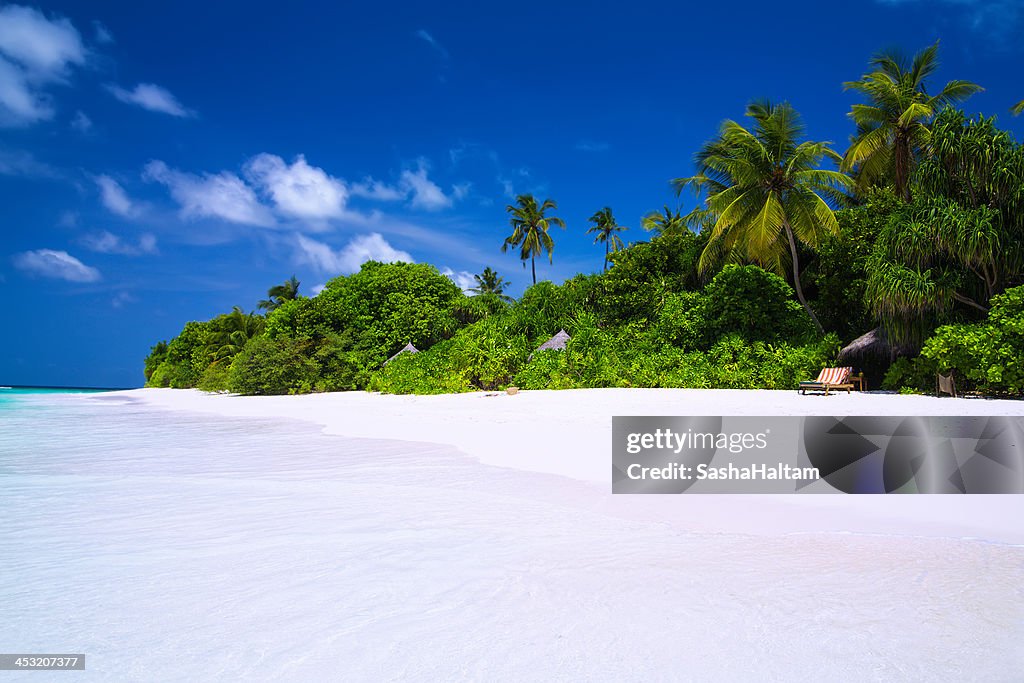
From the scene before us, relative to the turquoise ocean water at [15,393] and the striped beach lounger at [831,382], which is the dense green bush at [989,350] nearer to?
the striped beach lounger at [831,382]

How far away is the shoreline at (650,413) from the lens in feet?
13.1

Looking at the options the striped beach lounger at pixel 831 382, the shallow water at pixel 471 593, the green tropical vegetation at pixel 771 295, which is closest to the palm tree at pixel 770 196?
the green tropical vegetation at pixel 771 295

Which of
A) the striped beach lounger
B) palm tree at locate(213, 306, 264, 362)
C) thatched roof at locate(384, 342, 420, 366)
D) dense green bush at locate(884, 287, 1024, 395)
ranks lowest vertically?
the striped beach lounger

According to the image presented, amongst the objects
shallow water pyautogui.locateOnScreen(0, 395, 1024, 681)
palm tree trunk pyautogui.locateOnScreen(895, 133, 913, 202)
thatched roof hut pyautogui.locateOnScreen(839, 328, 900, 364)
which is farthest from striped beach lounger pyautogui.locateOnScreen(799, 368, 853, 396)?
palm tree trunk pyautogui.locateOnScreen(895, 133, 913, 202)

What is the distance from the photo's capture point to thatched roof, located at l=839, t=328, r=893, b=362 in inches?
510

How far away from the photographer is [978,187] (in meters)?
11.1

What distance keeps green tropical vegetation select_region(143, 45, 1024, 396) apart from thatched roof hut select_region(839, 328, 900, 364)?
4 centimetres

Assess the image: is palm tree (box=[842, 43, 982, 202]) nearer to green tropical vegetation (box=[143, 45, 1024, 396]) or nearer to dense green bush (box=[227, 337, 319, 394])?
green tropical vegetation (box=[143, 45, 1024, 396])

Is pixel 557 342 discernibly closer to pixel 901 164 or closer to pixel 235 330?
pixel 901 164

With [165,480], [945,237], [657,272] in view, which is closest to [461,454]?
[165,480]

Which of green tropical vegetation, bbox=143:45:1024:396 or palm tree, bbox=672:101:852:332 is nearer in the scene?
green tropical vegetation, bbox=143:45:1024:396

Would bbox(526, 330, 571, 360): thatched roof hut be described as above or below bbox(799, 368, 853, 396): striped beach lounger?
above

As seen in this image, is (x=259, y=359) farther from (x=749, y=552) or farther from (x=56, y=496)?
(x=749, y=552)

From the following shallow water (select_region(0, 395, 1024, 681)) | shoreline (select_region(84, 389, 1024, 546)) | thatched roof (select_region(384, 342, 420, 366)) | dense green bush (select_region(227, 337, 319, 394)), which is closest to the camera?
shallow water (select_region(0, 395, 1024, 681))
